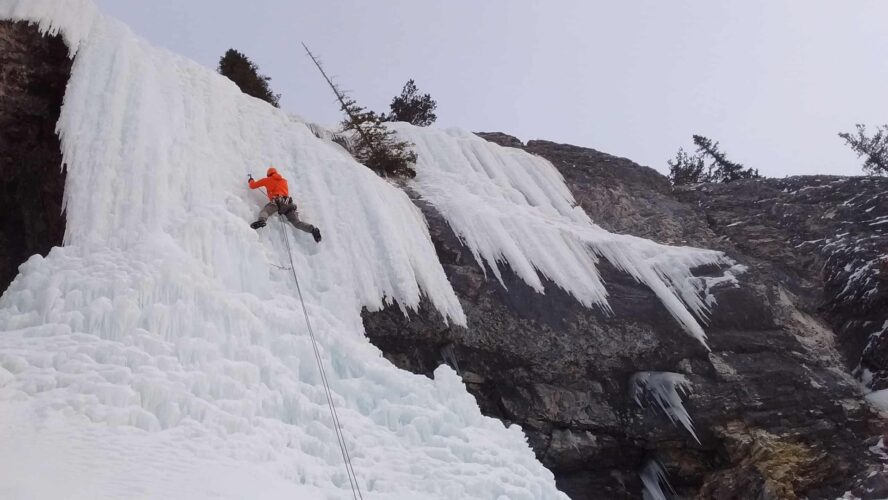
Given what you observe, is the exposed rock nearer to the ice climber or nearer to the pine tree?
the pine tree

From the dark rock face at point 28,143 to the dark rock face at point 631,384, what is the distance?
5.08 meters

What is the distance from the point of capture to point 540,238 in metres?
11.8

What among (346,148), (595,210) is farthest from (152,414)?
(595,210)

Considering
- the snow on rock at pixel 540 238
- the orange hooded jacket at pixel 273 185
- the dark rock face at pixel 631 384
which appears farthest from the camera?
the snow on rock at pixel 540 238

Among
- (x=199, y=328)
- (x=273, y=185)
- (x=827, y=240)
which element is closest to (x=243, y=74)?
(x=273, y=185)

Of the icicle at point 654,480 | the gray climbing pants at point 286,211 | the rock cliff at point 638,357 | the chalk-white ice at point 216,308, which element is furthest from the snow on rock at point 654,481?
the gray climbing pants at point 286,211

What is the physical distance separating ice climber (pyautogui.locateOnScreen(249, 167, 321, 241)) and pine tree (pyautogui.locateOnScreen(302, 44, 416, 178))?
4275mm

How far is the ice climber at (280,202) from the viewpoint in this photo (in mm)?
8586

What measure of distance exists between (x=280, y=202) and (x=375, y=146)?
5.26 m

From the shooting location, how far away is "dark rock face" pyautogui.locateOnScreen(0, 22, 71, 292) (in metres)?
8.62

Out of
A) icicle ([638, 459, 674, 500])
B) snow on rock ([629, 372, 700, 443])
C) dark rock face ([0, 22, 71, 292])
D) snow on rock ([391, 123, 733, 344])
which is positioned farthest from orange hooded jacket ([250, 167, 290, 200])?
icicle ([638, 459, 674, 500])

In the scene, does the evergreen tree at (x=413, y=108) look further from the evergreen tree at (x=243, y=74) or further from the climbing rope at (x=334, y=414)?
the climbing rope at (x=334, y=414)

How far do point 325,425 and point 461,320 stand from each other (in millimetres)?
3836

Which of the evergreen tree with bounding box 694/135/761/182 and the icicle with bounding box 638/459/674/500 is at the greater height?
the evergreen tree with bounding box 694/135/761/182
